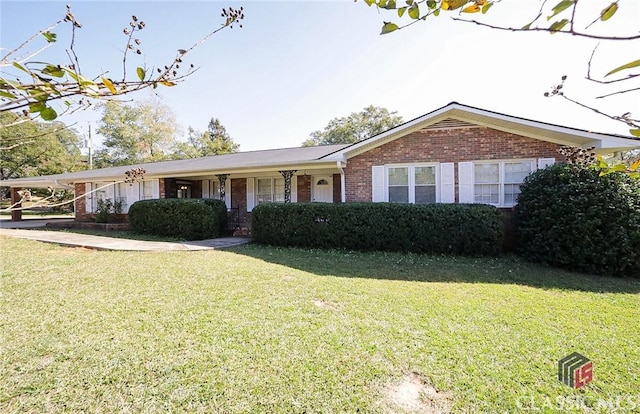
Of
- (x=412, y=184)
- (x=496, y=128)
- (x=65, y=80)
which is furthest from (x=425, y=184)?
(x=65, y=80)

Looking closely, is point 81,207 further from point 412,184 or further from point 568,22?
point 568,22

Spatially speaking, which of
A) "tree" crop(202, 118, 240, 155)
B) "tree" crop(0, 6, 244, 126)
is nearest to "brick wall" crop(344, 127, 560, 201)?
"tree" crop(0, 6, 244, 126)

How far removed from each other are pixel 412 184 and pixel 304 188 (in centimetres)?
551

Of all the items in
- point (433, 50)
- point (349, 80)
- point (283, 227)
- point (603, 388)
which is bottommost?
point (603, 388)

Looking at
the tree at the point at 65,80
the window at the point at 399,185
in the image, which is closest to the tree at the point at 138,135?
the window at the point at 399,185

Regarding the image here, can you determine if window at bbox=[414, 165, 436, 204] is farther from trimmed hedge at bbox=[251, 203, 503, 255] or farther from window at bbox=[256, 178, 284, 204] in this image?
window at bbox=[256, 178, 284, 204]

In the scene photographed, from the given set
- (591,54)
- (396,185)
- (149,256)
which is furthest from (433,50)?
(149,256)

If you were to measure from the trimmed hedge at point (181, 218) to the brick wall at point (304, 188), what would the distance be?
3605mm

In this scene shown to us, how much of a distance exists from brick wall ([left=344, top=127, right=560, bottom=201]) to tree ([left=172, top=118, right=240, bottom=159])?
34.7m

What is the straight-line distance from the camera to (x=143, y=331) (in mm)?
3516

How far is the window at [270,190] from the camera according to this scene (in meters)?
14.1

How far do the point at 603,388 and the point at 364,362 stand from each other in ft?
7.18

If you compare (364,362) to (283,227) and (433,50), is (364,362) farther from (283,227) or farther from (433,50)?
(283,227)

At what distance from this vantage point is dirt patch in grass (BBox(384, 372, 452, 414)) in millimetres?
2318
